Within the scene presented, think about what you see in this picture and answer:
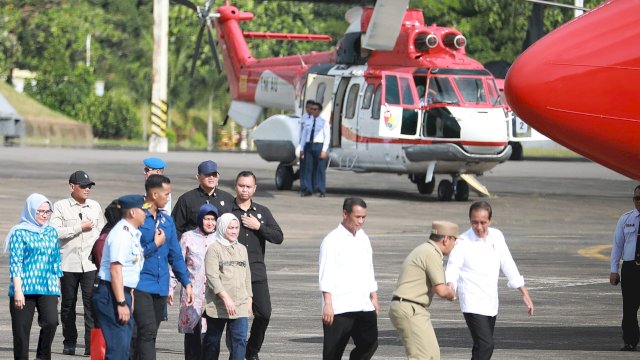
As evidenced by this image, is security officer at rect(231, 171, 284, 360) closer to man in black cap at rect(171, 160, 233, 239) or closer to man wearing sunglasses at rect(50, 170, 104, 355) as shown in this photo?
man in black cap at rect(171, 160, 233, 239)

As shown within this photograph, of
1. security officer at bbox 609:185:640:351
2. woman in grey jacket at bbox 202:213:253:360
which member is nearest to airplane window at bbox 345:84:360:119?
security officer at bbox 609:185:640:351

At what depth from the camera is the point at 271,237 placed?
518 inches

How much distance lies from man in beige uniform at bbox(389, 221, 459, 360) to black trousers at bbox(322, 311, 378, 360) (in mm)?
304

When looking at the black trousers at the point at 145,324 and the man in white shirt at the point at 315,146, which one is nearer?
the black trousers at the point at 145,324

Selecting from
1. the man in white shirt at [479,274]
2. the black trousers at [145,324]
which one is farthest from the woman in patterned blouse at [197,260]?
the man in white shirt at [479,274]

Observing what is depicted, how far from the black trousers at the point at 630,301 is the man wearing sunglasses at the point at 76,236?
194 inches

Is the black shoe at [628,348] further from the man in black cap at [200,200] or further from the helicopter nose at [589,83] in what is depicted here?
the man in black cap at [200,200]

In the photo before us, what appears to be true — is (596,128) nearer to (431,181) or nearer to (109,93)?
(431,181)

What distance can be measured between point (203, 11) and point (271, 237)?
1166 inches

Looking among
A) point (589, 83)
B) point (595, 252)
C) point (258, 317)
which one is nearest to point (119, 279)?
point (258, 317)

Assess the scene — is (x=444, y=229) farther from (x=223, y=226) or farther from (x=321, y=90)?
(x=321, y=90)

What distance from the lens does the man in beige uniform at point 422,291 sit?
1133 cm

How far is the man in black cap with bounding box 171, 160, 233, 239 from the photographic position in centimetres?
1375

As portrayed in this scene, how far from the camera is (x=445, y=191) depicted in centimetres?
3288
